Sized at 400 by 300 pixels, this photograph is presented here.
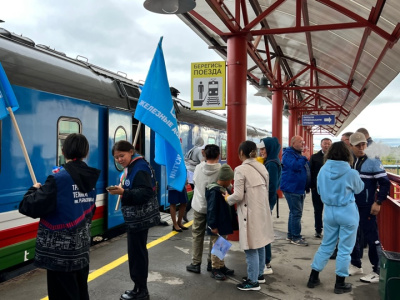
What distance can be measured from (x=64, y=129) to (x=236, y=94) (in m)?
3.16

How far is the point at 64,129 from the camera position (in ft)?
15.7

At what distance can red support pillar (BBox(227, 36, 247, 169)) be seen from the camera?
21.3ft

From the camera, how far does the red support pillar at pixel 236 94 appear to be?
6.49 m

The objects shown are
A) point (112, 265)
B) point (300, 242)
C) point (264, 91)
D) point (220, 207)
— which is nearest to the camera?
point (220, 207)

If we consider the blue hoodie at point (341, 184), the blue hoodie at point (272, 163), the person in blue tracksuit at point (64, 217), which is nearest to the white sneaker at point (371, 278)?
the blue hoodie at point (341, 184)

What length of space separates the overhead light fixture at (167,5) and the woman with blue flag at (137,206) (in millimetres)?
1791

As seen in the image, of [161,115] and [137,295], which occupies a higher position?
[161,115]

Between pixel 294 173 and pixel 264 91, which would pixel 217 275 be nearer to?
pixel 294 173

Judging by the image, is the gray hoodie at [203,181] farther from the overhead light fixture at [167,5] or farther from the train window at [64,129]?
the overhead light fixture at [167,5]

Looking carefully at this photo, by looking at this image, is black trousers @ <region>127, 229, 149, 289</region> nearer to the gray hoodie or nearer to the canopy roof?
the gray hoodie

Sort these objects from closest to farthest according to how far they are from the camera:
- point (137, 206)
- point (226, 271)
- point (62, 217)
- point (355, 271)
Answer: point (62, 217)
point (137, 206)
point (226, 271)
point (355, 271)

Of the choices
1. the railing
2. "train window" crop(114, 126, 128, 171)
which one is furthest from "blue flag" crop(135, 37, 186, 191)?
the railing

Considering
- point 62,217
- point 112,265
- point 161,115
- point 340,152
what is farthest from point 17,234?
point 340,152

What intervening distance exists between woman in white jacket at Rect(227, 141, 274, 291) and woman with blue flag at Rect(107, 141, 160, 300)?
0.95 metres
